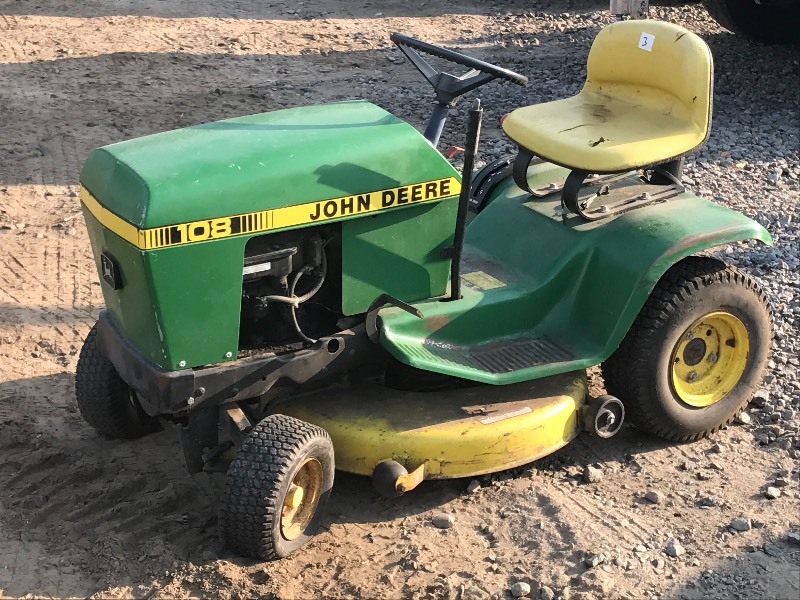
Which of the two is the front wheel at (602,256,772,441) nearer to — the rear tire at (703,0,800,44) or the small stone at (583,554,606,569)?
the small stone at (583,554,606,569)

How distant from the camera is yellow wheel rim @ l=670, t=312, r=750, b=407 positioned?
14.6 ft

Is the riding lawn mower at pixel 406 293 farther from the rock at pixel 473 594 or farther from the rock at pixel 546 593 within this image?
the rock at pixel 546 593

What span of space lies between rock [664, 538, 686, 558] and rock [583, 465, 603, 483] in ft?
1.44

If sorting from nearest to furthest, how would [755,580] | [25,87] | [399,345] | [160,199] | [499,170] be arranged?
[160,199], [755,580], [399,345], [499,170], [25,87]

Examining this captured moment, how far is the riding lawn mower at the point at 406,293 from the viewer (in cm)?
362

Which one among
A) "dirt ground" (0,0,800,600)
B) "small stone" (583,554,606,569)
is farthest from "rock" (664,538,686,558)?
"small stone" (583,554,606,569)

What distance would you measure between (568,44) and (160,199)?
6800mm

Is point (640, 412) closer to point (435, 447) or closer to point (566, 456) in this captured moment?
point (566, 456)

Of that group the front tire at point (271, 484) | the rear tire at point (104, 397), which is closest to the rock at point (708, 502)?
the front tire at point (271, 484)

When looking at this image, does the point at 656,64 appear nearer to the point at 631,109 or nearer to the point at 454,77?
the point at 631,109

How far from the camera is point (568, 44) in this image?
31.6 feet

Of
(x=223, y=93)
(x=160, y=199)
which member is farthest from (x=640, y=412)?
(x=223, y=93)

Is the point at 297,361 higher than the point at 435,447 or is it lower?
higher

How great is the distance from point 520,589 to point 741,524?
900 millimetres
